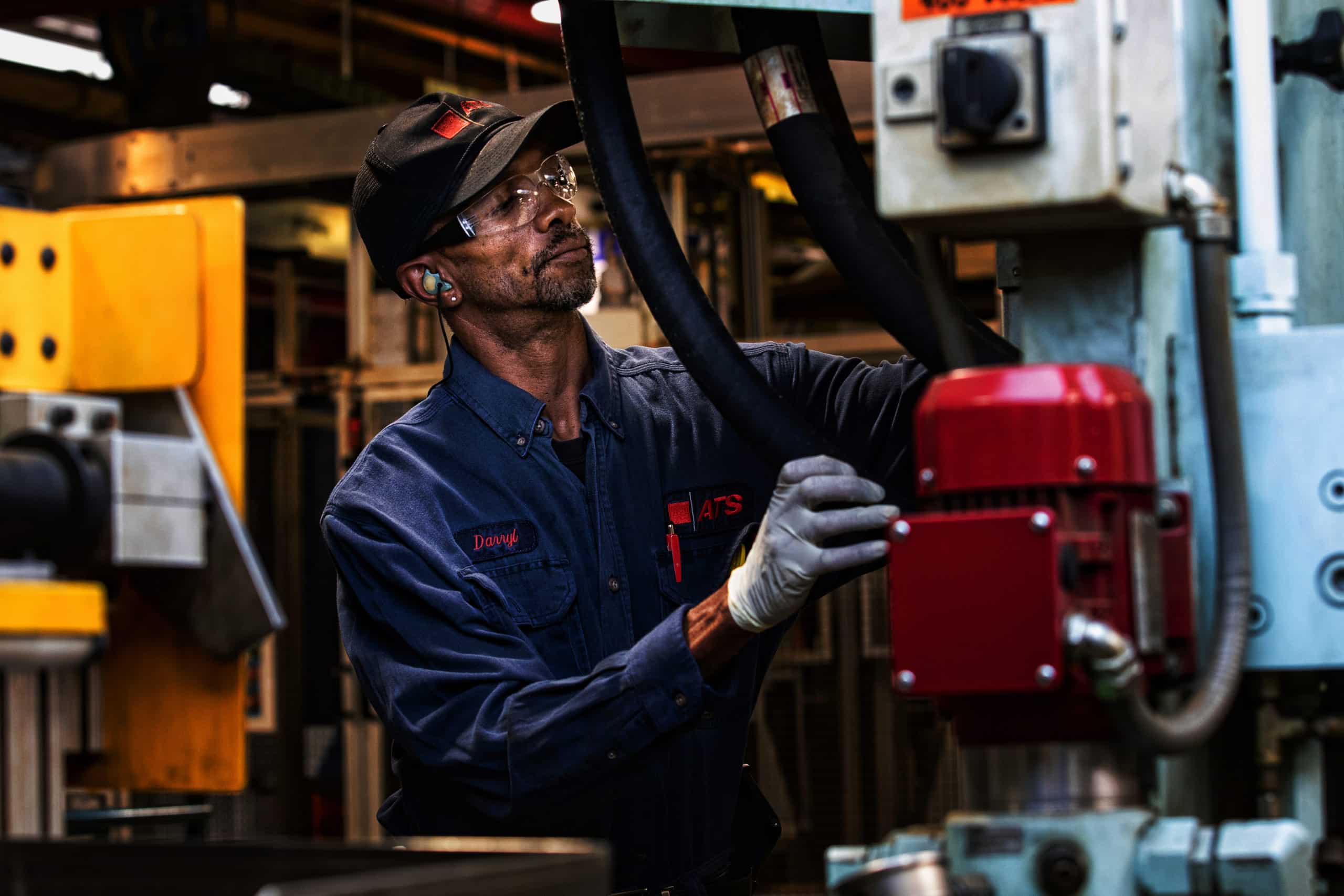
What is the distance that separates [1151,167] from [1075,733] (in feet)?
1.62

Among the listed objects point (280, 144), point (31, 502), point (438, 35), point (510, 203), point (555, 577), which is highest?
point (438, 35)

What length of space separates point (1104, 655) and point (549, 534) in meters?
1.20

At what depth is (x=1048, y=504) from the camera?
4.53 feet

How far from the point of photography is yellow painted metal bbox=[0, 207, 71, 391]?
163cm

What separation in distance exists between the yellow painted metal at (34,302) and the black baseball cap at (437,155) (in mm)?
945

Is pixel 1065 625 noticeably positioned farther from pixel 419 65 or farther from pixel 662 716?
pixel 419 65

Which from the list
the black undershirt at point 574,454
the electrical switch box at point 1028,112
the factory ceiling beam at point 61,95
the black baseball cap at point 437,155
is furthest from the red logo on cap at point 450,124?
the factory ceiling beam at point 61,95

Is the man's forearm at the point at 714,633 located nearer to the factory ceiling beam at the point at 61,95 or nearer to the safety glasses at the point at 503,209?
the safety glasses at the point at 503,209

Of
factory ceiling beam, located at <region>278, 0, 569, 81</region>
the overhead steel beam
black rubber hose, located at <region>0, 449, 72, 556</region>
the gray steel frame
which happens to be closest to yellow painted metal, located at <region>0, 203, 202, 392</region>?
black rubber hose, located at <region>0, 449, 72, 556</region>

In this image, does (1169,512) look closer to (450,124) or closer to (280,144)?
(450,124)

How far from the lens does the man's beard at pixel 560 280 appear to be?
8.50ft

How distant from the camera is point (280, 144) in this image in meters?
5.42

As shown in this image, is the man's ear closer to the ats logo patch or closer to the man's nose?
the man's nose

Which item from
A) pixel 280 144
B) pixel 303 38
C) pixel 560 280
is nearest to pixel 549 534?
pixel 560 280
